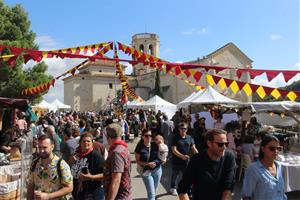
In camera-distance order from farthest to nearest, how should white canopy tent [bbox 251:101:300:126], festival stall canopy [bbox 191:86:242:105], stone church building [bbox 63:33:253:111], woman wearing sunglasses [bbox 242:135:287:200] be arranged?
1. stone church building [bbox 63:33:253:111]
2. festival stall canopy [bbox 191:86:242:105]
3. white canopy tent [bbox 251:101:300:126]
4. woman wearing sunglasses [bbox 242:135:287:200]

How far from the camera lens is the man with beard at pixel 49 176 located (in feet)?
11.4

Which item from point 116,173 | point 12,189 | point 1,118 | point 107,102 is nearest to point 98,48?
point 1,118

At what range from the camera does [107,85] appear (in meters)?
71.9

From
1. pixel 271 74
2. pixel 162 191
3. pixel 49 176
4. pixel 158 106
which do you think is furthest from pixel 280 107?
pixel 158 106

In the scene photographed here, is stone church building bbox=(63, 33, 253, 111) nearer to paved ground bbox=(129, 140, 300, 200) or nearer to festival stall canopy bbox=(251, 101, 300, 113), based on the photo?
festival stall canopy bbox=(251, 101, 300, 113)

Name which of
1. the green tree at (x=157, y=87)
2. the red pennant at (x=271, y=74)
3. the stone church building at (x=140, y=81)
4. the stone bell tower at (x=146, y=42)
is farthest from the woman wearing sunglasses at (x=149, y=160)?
the stone bell tower at (x=146, y=42)

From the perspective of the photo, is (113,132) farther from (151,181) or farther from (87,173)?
(151,181)

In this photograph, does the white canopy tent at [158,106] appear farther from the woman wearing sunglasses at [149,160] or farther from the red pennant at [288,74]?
the woman wearing sunglasses at [149,160]

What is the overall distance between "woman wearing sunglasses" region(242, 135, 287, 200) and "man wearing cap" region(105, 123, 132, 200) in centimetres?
134

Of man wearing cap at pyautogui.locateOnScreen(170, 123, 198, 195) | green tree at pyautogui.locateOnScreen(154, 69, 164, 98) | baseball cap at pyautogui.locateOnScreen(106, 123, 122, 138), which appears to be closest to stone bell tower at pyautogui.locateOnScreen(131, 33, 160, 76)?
green tree at pyautogui.locateOnScreen(154, 69, 164, 98)

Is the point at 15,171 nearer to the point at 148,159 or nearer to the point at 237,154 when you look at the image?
the point at 148,159

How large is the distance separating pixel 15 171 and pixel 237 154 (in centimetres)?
590

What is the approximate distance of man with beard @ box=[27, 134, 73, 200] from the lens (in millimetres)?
3471

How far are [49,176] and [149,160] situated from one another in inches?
109
